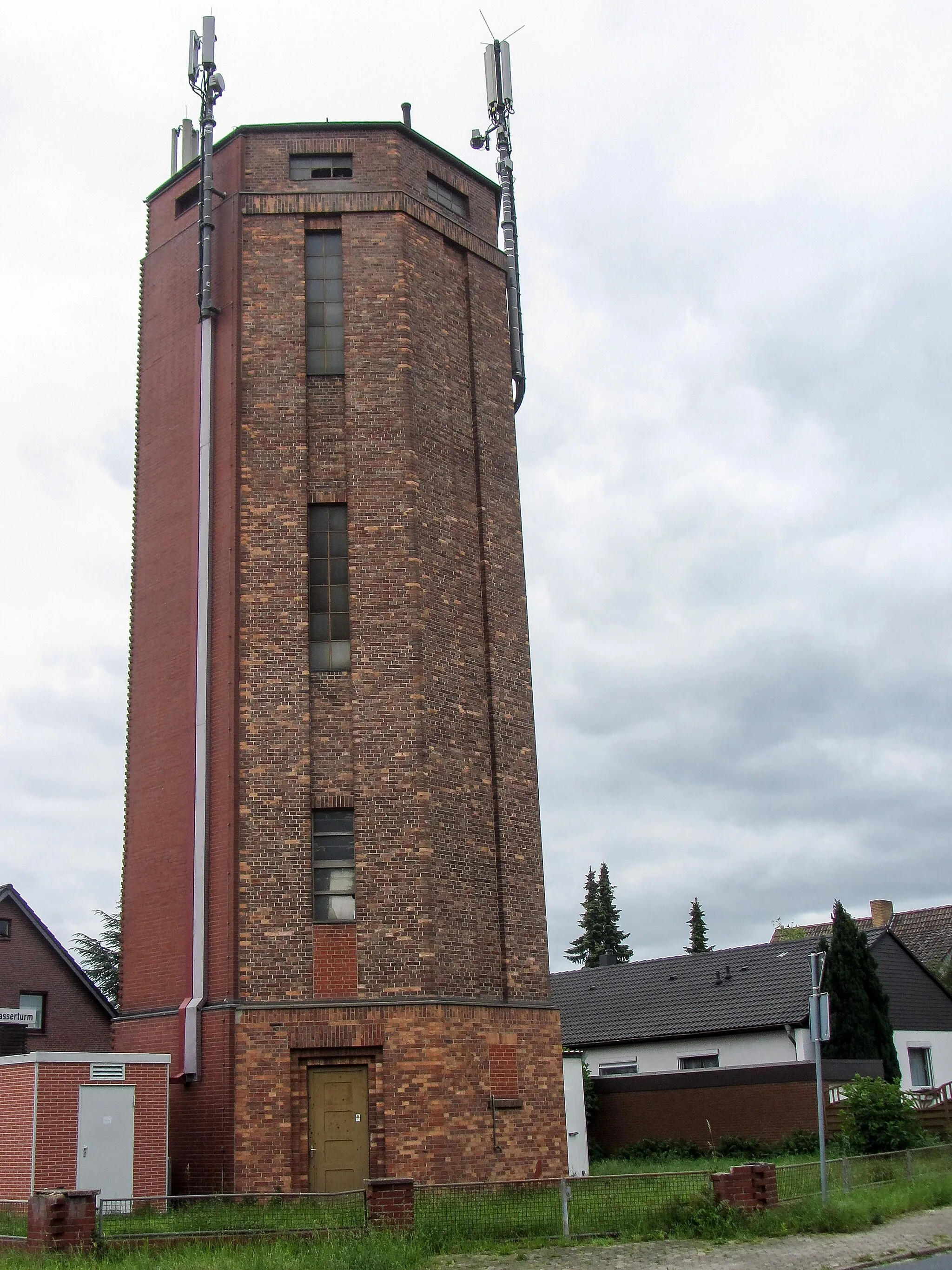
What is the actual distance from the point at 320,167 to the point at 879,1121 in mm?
20042

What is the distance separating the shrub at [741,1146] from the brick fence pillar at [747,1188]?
464 inches

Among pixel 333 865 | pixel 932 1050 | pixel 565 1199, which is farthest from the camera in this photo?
pixel 932 1050

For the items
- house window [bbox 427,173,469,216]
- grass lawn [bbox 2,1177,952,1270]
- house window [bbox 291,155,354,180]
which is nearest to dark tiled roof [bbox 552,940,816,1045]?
grass lawn [bbox 2,1177,952,1270]

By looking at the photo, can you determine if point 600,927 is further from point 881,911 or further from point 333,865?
point 333,865

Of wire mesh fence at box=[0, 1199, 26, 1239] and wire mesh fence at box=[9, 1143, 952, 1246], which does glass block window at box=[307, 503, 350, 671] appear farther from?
wire mesh fence at box=[0, 1199, 26, 1239]

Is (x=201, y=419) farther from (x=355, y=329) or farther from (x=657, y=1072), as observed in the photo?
(x=657, y=1072)

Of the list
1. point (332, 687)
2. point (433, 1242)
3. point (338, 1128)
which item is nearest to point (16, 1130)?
point (338, 1128)

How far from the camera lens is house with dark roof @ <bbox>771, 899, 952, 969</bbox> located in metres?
51.0

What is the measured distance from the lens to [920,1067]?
116 ft

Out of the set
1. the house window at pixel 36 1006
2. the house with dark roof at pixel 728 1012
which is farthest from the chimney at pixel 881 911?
the house window at pixel 36 1006

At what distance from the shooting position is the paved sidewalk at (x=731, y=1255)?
544 inches

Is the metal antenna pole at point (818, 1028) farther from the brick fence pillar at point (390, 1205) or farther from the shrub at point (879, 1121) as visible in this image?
the shrub at point (879, 1121)

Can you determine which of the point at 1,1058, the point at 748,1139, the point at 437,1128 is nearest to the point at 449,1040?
the point at 437,1128

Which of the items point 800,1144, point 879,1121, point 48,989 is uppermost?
point 48,989
